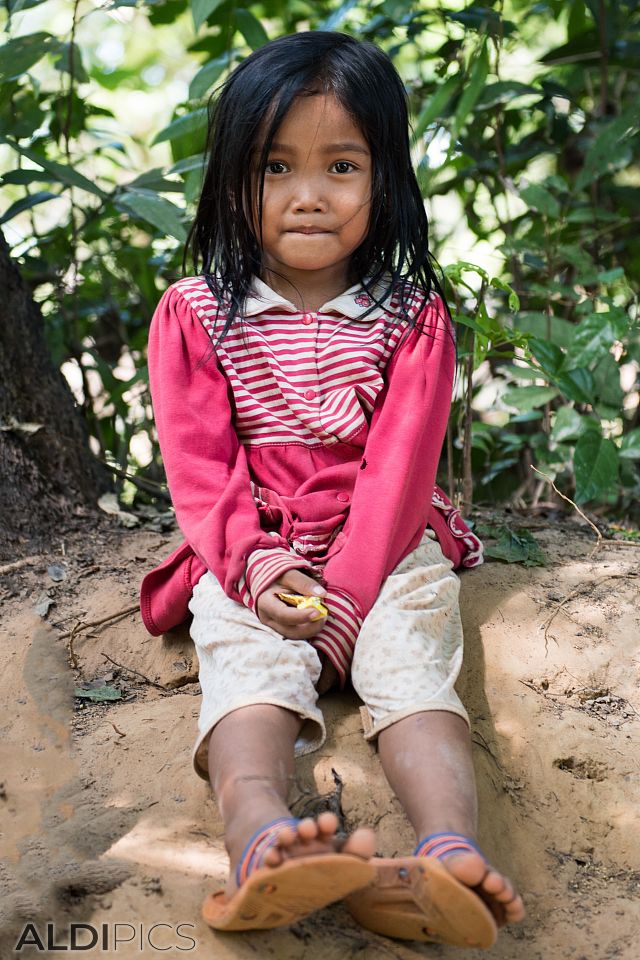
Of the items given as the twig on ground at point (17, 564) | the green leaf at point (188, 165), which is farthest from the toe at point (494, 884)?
the green leaf at point (188, 165)

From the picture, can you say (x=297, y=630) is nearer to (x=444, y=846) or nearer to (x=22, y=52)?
(x=444, y=846)

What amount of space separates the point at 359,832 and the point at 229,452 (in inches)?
36.5

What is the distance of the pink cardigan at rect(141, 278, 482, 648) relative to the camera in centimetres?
184

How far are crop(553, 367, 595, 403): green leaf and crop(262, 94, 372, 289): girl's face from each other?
2.89 feet

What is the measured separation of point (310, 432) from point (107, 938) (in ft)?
3.36

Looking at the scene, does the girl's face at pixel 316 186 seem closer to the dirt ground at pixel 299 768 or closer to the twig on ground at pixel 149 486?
the dirt ground at pixel 299 768

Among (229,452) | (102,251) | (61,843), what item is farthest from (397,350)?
(102,251)

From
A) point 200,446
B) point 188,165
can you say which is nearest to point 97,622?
point 200,446

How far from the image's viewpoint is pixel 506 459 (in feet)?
11.6

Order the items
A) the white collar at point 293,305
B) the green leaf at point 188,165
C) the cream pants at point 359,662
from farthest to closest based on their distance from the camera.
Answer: the green leaf at point 188,165
the white collar at point 293,305
the cream pants at point 359,662

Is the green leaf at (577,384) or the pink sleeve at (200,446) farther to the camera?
the green leaf at (577,384)

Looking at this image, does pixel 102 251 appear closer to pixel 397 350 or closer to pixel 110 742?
pixel 397 350

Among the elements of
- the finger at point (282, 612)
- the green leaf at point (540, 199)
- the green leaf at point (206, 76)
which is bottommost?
the finger at point (282, 612)

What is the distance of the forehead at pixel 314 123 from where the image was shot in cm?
186
